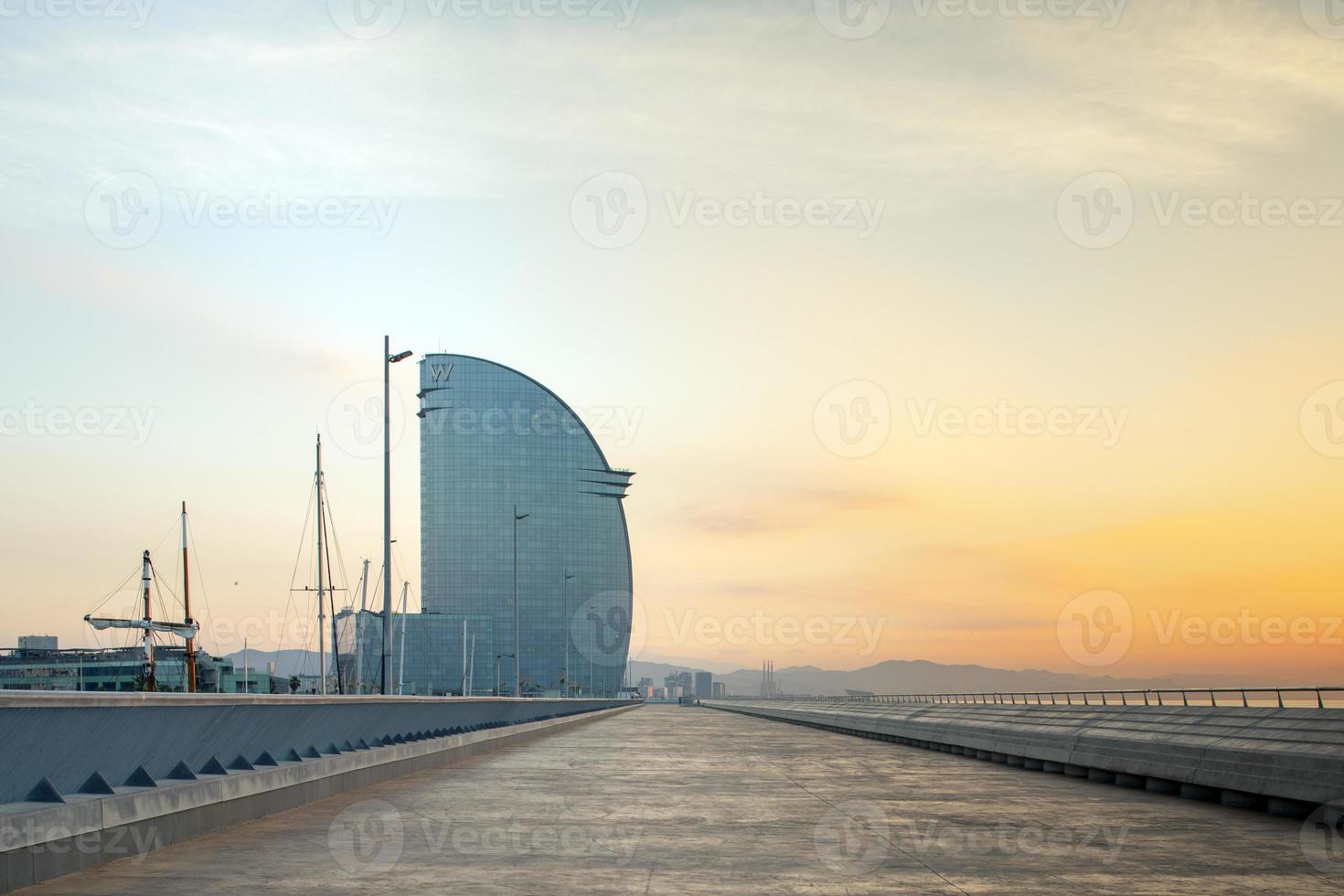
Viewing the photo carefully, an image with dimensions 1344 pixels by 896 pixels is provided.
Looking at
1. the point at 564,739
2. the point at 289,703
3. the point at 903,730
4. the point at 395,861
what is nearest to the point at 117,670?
the point at 564,739

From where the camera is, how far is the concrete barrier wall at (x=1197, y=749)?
14305 millimetres

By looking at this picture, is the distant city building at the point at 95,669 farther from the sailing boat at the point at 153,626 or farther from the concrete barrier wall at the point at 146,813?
the concrete barrier wall at the point at 146,813

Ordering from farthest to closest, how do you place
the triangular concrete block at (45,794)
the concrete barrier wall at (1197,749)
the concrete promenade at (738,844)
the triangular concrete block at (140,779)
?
the concrete barrier wall at (1197,749), the triangular concrete block at (140,779), the triangular concrete block at (45,794), the concrete promenade at (738,844)

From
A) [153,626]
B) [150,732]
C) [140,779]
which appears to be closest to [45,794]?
[140,779]

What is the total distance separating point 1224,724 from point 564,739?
82.3 ft

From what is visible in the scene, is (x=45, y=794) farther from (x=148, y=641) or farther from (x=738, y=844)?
(x=148, y=641)

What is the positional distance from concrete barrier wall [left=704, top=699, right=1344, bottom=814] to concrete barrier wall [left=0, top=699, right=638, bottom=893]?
37.1 ft

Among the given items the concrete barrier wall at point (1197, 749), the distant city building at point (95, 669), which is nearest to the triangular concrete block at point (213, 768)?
the concrete barrier wall at point (1197, 749)

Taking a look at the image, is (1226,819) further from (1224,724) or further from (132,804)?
(132,804)

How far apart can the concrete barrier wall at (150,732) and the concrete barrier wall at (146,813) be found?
8.9 inches

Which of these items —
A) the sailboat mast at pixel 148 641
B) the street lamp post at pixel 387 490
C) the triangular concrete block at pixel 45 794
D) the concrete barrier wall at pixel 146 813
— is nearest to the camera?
the concrete barrier wall at pixel 146 813

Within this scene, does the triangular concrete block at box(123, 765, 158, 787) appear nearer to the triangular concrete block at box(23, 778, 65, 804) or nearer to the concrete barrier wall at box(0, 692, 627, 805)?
the concrete barrier wall at box(0, 692, 627, 805)

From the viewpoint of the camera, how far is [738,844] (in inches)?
469

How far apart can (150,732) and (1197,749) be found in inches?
502
